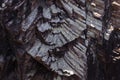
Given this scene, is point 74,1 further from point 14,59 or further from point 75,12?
point 14,59

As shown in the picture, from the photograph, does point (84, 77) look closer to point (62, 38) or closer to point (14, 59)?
point (62, 38)

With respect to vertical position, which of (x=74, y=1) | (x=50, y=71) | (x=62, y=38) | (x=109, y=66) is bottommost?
(x=109, y=66)

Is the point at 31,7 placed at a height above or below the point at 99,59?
above

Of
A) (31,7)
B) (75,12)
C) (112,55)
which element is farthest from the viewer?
(112,55)

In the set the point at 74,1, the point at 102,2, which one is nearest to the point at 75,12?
the point at 74,1

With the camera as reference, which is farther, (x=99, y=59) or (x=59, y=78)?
(x=99, y=59)

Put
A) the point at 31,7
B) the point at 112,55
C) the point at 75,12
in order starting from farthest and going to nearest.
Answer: the point at 112,55 < the point at 75,12 < the point at 31,7
